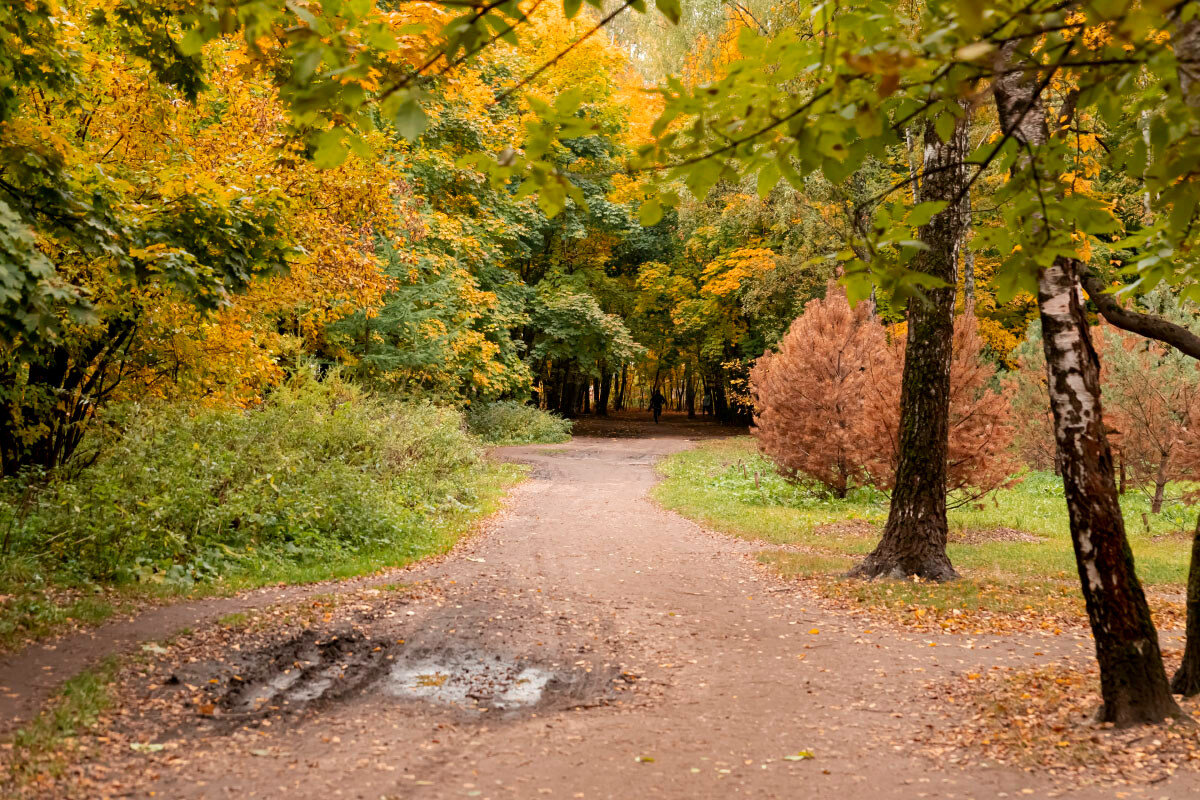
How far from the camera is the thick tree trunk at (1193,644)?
508 cm

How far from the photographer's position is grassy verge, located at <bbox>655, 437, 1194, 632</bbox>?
7.86 metres

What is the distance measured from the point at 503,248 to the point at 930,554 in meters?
25.9

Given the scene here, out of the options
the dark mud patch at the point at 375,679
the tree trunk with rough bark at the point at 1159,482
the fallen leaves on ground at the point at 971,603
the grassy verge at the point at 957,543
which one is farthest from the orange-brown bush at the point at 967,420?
the dark mud patch at the point at 375,679

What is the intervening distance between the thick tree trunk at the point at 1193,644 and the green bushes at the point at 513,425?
2414cm

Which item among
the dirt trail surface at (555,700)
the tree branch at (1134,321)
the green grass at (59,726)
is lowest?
the dirt trail surface at (555,700)

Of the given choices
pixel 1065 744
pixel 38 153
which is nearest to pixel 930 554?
pixel 1065 744

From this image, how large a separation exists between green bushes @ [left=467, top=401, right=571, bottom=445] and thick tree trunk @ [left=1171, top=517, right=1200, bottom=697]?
950 inches

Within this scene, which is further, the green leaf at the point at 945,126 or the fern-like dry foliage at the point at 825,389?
the fern-like dry foliage at the point at 825,389

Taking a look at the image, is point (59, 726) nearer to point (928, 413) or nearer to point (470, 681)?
point (470, 681)

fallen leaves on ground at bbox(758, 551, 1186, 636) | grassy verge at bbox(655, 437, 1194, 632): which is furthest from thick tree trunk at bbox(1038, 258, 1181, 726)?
grassy verge at bbox(655, 437, 1194, 632)

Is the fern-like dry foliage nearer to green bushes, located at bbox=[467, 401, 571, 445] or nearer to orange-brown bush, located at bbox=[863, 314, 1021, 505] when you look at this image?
orange-brown bush, located at bbox=[863, 314, 1021, 505]

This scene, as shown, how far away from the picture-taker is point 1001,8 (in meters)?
2.32

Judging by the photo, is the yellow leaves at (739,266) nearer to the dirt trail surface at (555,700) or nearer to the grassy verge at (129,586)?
the grassy verge at (129,586)

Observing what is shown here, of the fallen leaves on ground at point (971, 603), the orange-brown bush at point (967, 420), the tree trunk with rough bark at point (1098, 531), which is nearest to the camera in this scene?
the tree trunk with rough bark at point (1098, 531)
